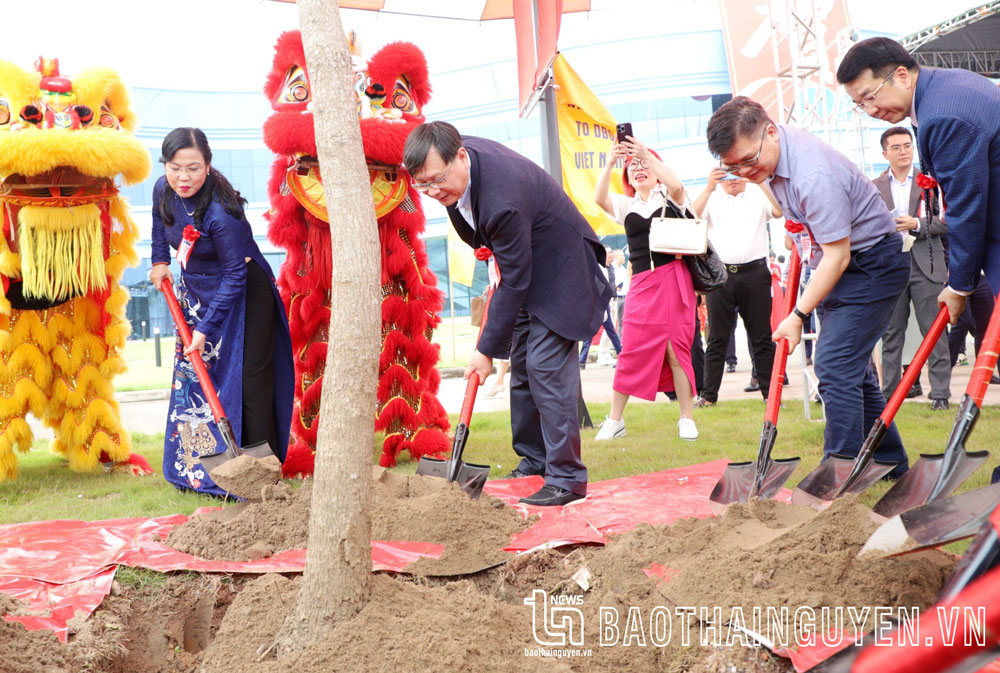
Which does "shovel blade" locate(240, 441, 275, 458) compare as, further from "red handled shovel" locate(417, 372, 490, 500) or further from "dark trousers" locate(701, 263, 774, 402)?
"dark trousers" locate(701, 263, 774, 402)

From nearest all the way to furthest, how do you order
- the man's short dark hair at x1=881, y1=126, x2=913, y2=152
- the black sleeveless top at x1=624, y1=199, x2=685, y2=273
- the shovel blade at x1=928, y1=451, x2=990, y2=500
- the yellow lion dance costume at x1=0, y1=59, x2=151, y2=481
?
1. the shovel blade at x1=928, y1=451, x2=990, y2=500
2. the yellow lion dance costume at x1=0, y1=59, x2=151, y2=481
3. the black sleeveless top at x1=624, y1=199, x2=685, y2=273
4. the man's short dark hair at x1=881, y1=126, x2=913, y2=152

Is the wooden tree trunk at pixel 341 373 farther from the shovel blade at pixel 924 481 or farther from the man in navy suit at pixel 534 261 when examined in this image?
the shovel blade at pixel 924 481

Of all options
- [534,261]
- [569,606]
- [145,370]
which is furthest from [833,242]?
[145,370]

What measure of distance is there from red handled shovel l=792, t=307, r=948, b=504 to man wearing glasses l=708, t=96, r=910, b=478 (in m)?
0.24

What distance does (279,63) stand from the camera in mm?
4402

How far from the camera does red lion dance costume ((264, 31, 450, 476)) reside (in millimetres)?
4297

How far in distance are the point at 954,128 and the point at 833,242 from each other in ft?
1.84

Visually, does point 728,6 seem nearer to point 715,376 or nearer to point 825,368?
point 715,376

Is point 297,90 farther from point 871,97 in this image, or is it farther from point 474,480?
point 871,97

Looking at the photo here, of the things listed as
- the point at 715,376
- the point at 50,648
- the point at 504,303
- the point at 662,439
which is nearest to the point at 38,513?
the point at 50,648

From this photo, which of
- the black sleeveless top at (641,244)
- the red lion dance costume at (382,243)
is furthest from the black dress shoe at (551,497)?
the black sleeveless top at (641,244)

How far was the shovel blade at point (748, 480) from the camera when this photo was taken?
2967mm

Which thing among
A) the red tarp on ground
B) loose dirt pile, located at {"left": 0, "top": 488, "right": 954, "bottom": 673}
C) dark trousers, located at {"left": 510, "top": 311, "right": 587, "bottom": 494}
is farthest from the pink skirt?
loose dirt pile, located at {"left": 0, "top": 488, "right": 954, "bottom": 673}

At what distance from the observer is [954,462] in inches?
93.6
